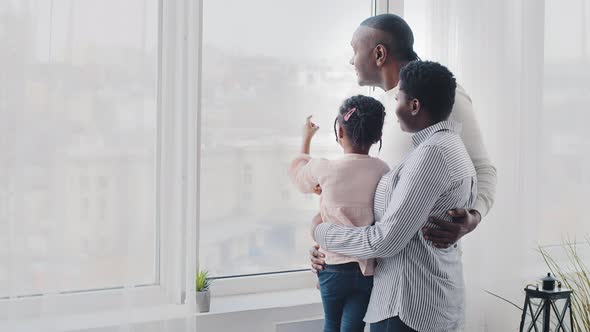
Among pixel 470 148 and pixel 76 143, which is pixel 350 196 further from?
pixel 76 143

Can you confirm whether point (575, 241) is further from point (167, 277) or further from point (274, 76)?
point (167, 277)

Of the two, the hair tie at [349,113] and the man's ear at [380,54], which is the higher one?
the man's ear at [380,54]

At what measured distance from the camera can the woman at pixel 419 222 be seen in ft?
4.97

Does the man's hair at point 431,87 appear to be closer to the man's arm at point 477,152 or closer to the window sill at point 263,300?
the man's arm at point 477,152

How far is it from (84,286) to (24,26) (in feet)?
2.29

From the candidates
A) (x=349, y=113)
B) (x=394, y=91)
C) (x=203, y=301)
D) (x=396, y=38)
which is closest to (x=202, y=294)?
(x=203, y=301)

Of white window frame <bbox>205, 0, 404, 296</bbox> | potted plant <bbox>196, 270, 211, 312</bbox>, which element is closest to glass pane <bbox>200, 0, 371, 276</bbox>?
white window frame <bbox>205, 0, 404, 296</bbox>

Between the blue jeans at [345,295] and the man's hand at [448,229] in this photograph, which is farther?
the blue jeans at [345,295]

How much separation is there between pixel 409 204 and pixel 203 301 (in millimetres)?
807

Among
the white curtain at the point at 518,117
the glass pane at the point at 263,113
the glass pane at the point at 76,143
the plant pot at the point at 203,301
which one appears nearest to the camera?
the glass pane at the point at 76,143

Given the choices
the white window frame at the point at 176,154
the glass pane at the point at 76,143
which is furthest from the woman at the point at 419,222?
the glass pane at the point at 76,143

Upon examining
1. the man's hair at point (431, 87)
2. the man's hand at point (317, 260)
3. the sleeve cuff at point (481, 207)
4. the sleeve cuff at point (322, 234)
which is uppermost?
the man's hair at point (431, 87)

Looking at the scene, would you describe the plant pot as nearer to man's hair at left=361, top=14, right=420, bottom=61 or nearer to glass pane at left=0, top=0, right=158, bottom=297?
glass pane at left=0, top=0, right=158, bottom=297

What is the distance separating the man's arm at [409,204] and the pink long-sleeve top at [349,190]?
0.44 ft
